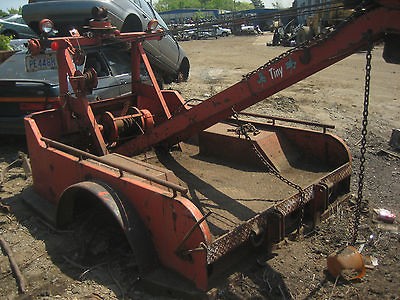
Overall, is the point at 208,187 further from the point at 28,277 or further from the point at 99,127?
the point at 28,277

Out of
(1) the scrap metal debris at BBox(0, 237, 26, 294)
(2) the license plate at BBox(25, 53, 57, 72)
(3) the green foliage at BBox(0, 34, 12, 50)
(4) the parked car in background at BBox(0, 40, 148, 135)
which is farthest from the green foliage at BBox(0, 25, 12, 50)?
(1) the scrap metal debris at BBox(0, 237, 26, 294)

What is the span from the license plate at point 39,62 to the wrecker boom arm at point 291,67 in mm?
1418

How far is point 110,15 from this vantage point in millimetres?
8734

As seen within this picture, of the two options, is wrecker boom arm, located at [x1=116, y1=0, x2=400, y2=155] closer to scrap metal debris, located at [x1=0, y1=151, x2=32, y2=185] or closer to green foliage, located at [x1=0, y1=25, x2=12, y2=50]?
scrap metal debris, located at [x1=0, y1=151, x2=32, y2=185]

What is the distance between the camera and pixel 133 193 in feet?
12.2

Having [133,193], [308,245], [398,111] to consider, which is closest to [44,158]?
[133,193]

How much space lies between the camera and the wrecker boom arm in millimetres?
3281

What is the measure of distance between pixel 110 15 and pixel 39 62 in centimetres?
386

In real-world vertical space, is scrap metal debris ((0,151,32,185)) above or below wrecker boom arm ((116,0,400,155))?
A: below

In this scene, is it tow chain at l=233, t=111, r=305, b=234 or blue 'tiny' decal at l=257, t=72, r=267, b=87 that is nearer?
blue 'tiny' decal at l=257, t=72, r=267, b=87

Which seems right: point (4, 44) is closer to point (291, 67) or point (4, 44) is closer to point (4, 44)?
point (4, 44)

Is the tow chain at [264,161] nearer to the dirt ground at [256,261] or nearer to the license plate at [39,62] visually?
the dirt ground at [256,261]

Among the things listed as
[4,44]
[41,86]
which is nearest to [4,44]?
[4,44]

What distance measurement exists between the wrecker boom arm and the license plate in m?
1.42
